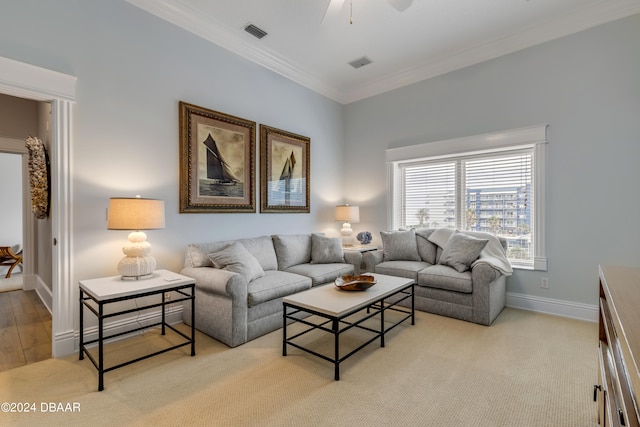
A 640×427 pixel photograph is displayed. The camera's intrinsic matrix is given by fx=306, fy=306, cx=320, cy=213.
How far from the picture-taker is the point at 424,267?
369cm

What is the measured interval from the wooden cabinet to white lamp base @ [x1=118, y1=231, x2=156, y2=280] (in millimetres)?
2820

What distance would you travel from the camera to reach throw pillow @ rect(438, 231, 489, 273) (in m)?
3.39

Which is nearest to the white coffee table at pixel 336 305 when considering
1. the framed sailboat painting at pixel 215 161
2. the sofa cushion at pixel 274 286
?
the sofa cushion at pixel 274 286

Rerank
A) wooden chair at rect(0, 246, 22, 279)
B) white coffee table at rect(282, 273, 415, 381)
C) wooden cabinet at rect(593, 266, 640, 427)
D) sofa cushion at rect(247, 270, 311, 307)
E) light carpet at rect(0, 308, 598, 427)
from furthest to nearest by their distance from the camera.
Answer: wooden chair at rect(0, 246, 22, 279), sofa cushion at rect(247, 270, 311, 307), white coffee table at rect(282, 273, 415, 381), light carpet at rect(0, 308, 598, 427), wooden cabinet at rect(593, 266, 640, 427)

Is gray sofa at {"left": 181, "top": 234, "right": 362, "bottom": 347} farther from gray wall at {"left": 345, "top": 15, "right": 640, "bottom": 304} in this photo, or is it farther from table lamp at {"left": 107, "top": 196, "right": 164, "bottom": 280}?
gray wall at {"left": 345, "top": 15, "right": 640, "bottom": 304}

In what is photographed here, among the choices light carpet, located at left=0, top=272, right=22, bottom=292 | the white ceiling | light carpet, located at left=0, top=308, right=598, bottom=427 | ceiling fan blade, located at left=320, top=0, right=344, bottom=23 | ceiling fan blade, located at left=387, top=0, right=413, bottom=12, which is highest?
the white ceiling

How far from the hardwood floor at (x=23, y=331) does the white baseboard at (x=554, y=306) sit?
15.3ft

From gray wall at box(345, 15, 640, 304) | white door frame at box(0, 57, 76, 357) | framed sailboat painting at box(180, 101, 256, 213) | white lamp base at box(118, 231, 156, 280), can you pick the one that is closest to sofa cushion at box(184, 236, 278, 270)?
framed sailboat painting at box(180, 101, 256, 213)

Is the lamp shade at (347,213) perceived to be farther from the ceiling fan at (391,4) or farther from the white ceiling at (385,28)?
the ceiling fan at (391,4)

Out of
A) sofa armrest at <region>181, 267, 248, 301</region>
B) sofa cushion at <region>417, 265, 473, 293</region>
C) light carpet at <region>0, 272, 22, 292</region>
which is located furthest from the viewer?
light carpet at <region>0, 272, 22, 292</region>

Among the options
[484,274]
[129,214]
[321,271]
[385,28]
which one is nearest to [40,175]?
[129,214]

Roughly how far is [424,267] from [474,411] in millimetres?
1980

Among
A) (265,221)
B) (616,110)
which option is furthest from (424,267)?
(616,110)

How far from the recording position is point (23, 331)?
2912 mm
